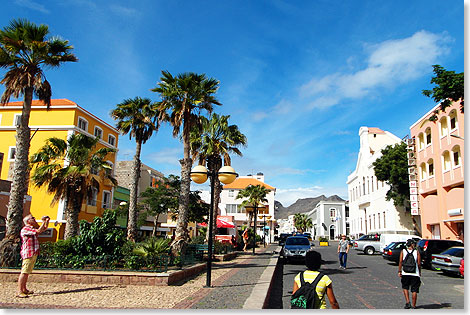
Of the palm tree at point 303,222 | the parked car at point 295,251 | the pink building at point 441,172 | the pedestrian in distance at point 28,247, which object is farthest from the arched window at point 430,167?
Result: the palm tree at point 303,222

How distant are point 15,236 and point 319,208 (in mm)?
87699

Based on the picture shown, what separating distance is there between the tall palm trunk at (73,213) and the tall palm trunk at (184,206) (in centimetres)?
450

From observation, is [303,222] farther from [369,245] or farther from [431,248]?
[431,248]

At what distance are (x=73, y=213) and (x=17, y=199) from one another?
4.42m

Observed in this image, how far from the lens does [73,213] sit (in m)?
17.0

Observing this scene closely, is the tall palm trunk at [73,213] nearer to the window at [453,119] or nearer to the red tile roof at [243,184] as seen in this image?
the window at [453,119]

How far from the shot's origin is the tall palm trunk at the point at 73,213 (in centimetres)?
1644

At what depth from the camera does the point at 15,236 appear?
12.2 m

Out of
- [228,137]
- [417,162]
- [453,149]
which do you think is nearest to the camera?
[228,137]

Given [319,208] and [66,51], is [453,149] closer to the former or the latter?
[66,51]

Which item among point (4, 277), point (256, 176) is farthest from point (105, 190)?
point (256, 176)

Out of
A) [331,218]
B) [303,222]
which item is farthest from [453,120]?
[303,222]

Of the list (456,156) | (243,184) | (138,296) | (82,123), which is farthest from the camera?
(243,184)

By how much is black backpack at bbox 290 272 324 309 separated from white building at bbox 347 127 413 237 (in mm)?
46012
